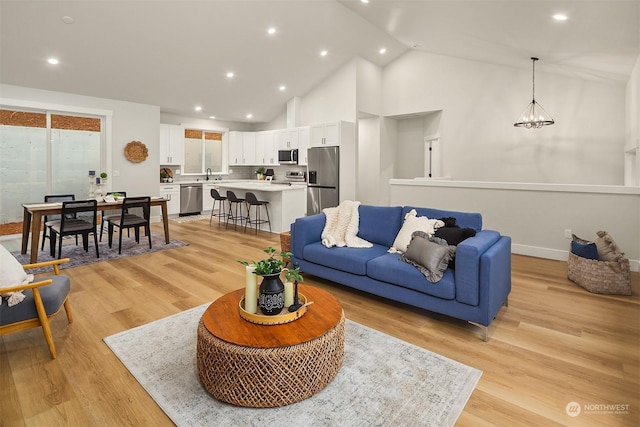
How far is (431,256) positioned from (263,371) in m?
1.60

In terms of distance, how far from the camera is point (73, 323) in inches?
109

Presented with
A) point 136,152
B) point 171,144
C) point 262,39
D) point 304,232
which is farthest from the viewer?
point 171,144

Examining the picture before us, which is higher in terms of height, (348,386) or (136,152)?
(136,152)

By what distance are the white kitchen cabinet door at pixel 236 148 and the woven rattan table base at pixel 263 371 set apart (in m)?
8.59

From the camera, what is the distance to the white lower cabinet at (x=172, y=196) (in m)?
8.51

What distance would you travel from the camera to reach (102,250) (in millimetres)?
5109

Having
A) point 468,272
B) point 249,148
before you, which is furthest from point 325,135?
point 468,272

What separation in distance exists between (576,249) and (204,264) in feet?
14.5

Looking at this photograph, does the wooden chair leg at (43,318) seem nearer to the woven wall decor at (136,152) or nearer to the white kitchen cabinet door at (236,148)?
the woven wall decor at (136,152)

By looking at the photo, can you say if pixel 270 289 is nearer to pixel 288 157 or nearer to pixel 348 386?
pixel 348 386

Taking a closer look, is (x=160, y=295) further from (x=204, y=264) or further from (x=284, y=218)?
(x=284, y=218)

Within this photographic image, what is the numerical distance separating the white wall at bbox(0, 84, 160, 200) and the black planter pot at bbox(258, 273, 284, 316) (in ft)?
21.8

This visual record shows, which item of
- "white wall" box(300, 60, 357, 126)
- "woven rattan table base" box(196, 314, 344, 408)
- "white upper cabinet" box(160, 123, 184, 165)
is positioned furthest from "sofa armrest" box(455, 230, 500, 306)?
"white upper cabinet" box(160, 123, 184, 165)

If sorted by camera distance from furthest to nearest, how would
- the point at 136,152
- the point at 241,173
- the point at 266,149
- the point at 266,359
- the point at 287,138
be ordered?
the point at 241,173
the point at 266,149
the point at 287,138
the point at 136,152
the point at 266,359
